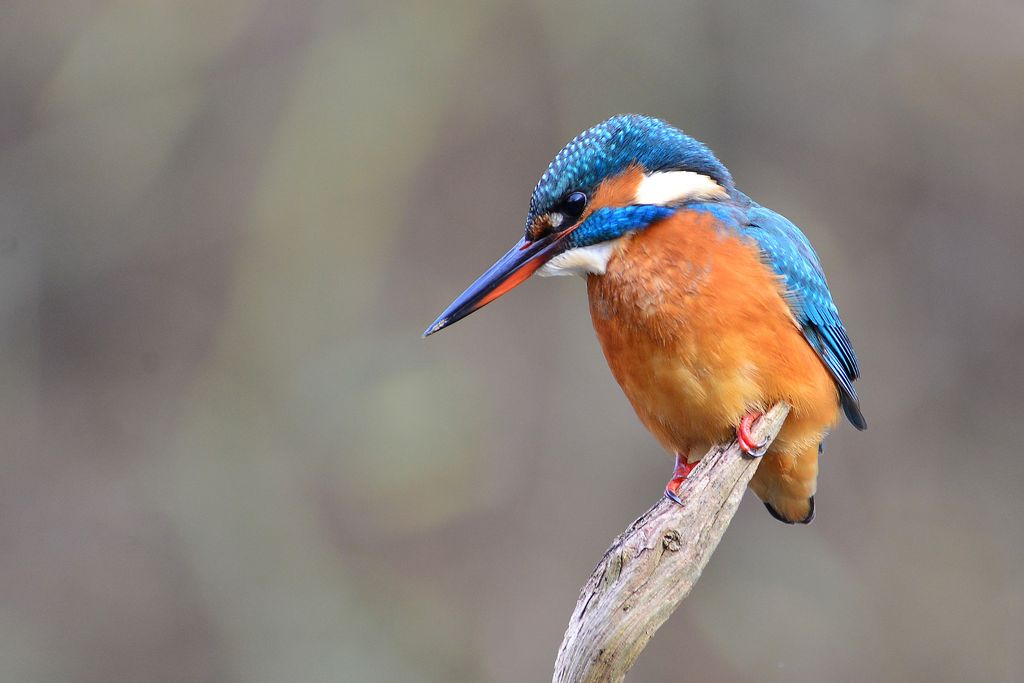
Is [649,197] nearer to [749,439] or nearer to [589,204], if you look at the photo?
[589,204]

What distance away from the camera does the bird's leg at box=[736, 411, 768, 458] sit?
2.40 meters

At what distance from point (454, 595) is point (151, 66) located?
8.00 ft

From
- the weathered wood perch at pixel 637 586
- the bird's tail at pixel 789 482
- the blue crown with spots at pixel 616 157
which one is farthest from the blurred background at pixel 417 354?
the weathered wood perch at pixel 637 586

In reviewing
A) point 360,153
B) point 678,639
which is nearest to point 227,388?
point 360,153

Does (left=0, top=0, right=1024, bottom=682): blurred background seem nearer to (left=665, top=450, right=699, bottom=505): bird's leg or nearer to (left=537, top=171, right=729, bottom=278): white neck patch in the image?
(left=665, top=450, right=699, bottom=505): bird's leg

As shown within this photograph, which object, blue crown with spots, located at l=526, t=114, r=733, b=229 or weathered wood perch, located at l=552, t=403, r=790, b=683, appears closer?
weathered wood perch, located at l=552, t=403, r=790, b=683

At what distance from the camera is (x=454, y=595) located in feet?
15.3

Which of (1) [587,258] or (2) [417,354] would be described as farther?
(2) [417,354]

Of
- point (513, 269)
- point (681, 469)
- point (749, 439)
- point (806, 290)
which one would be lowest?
point (681, 469)

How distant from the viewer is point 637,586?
6.71ft

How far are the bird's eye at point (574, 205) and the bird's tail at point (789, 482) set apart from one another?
0.73 meters

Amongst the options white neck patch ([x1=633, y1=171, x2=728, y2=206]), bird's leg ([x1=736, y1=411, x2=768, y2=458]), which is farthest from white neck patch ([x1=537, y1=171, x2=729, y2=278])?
bird's leg ([x1=736, y1=411, x2=768, y2=458])

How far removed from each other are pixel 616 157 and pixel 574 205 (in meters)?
0.15

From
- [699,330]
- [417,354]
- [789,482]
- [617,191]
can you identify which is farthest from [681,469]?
[417,354]
